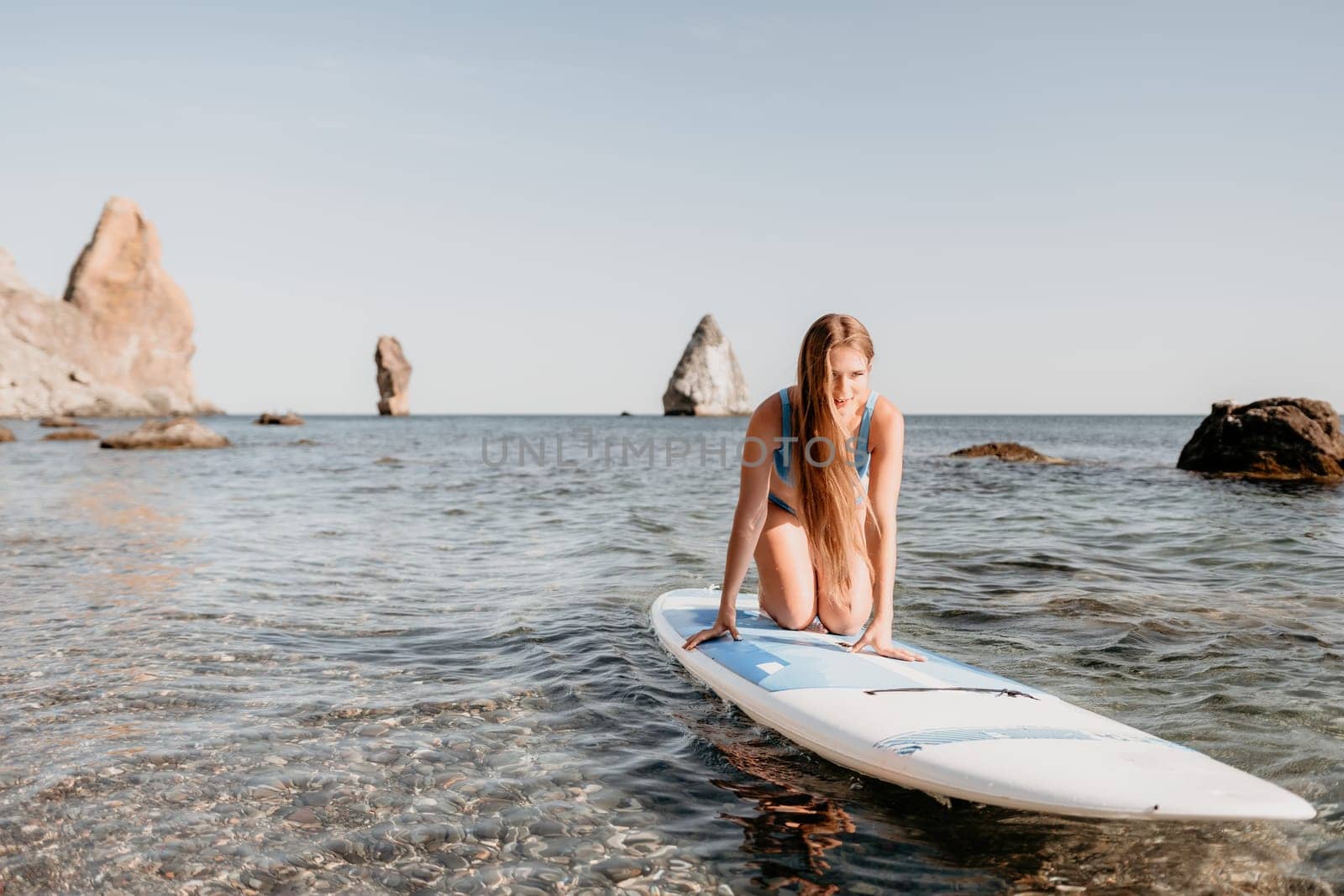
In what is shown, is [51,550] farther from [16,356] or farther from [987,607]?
[16,356]

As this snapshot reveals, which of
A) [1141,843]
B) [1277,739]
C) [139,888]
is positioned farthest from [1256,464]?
[139,888]

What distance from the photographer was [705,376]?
108875 millimetres

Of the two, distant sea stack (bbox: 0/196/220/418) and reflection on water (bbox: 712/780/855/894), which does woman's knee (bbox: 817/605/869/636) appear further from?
distant sea stack (bbox: 0/196/220/418)

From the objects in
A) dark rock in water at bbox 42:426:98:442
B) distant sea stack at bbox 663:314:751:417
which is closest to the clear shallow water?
dark rock in water at bbox 42:426:98:442

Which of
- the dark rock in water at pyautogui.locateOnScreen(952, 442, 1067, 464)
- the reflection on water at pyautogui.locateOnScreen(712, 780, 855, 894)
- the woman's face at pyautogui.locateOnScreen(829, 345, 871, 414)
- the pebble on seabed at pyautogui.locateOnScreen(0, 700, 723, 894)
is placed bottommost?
the pebble on seabed at pyautogui.locateOnScreen(0, 700, 723, 894)

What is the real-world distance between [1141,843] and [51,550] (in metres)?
10.5

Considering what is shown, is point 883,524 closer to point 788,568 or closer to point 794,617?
point 788,568

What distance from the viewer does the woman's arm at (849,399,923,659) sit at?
14.0ft

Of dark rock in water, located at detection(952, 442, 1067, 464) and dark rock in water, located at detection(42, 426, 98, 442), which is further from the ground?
dark rock in water, located at detection(952, 442, 1067, 464)

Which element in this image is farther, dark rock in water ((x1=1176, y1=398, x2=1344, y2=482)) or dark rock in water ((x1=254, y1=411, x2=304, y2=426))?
dark rock in water ((x1=254, y1=411, x2=304, y2=426))

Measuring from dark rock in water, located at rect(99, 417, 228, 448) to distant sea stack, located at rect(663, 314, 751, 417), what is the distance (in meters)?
81.9

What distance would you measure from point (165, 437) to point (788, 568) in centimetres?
2948

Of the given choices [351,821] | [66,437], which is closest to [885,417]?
[351,821]

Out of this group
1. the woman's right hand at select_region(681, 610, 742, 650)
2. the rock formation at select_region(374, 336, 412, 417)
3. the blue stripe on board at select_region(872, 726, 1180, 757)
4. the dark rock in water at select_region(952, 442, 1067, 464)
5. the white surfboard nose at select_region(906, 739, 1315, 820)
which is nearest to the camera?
the white surfboard nose at select_region(906, 739, 1315, 820)
